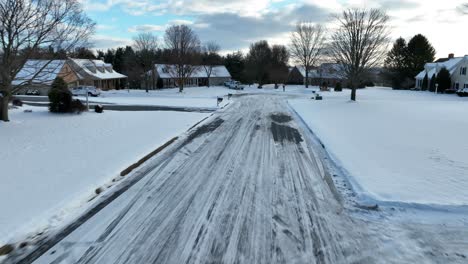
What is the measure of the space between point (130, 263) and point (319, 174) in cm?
586

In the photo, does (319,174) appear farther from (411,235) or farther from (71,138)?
(71,138)

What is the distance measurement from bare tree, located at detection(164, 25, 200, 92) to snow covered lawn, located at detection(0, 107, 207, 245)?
116 ft

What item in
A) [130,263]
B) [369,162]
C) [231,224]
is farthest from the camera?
[369,162]

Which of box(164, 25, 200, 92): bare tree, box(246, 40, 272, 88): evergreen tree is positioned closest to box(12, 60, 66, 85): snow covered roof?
box(164, 25, 200, 92): bare tree

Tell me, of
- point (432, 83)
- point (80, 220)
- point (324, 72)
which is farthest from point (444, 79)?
point (80, 220)

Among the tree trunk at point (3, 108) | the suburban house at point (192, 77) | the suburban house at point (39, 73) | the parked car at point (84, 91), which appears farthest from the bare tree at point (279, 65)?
the tree trunk at point (3, 108)

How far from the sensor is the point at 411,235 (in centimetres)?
533

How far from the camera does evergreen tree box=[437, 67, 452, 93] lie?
51406mm

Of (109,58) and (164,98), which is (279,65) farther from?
(164,98)

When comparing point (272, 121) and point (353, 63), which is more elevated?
point (353, 63)

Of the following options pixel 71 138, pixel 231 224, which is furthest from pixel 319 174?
pixel 71 138

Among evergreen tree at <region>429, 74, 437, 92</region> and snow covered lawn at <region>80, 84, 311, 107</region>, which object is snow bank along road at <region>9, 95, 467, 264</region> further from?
evergreen tree at <region>429, 74, 437, 92</region>

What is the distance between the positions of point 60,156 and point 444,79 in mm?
58259

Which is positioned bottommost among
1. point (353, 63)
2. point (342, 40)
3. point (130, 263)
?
point (130, 263)
